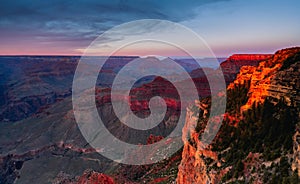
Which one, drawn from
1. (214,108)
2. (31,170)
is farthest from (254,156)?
(31,170)

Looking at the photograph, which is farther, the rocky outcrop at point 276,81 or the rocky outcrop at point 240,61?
the rocky outcrop at point 240,61

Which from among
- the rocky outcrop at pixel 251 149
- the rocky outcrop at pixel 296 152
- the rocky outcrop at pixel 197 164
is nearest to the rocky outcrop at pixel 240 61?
the rocky outcrop at pixel 197 164

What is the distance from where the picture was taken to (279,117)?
2033 centimetres

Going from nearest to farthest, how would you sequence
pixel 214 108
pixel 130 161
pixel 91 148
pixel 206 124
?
pixel 206 124 < pixel 214 108 < pixel 130 161 < pixel 91 148

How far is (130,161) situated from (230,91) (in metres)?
33.2

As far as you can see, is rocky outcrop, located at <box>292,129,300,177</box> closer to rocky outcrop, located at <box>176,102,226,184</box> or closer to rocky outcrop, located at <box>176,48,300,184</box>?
rocky outcrop, located at <box>176,48,300,184</box>

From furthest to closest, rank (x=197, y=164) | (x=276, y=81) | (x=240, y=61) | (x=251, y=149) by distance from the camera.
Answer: (x=240, y=61)
(x=197, y=164)
(x=276, y=81)
(x=251, y=149)

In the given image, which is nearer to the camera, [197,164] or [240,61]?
[197,164]

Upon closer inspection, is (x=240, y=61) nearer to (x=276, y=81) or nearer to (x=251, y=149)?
(x=276, y=81)

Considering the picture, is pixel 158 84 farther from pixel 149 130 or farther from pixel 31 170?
pixel 31 170

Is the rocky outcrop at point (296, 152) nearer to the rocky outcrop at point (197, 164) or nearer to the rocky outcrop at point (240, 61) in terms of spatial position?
the rocky outcrop at point (197, 164)

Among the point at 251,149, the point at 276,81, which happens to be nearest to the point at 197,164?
the point at 251,149

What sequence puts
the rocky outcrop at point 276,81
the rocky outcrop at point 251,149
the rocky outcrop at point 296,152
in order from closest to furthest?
1. the rocky outcrop at point 296,152
2. the rocky outcrop at point 251,149
3. the rocky outcrop at point 276,81

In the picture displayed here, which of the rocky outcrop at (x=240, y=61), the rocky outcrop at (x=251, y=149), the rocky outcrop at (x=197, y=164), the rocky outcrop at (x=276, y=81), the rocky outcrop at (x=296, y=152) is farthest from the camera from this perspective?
the rocky outcrop at (x=240, y=61)
